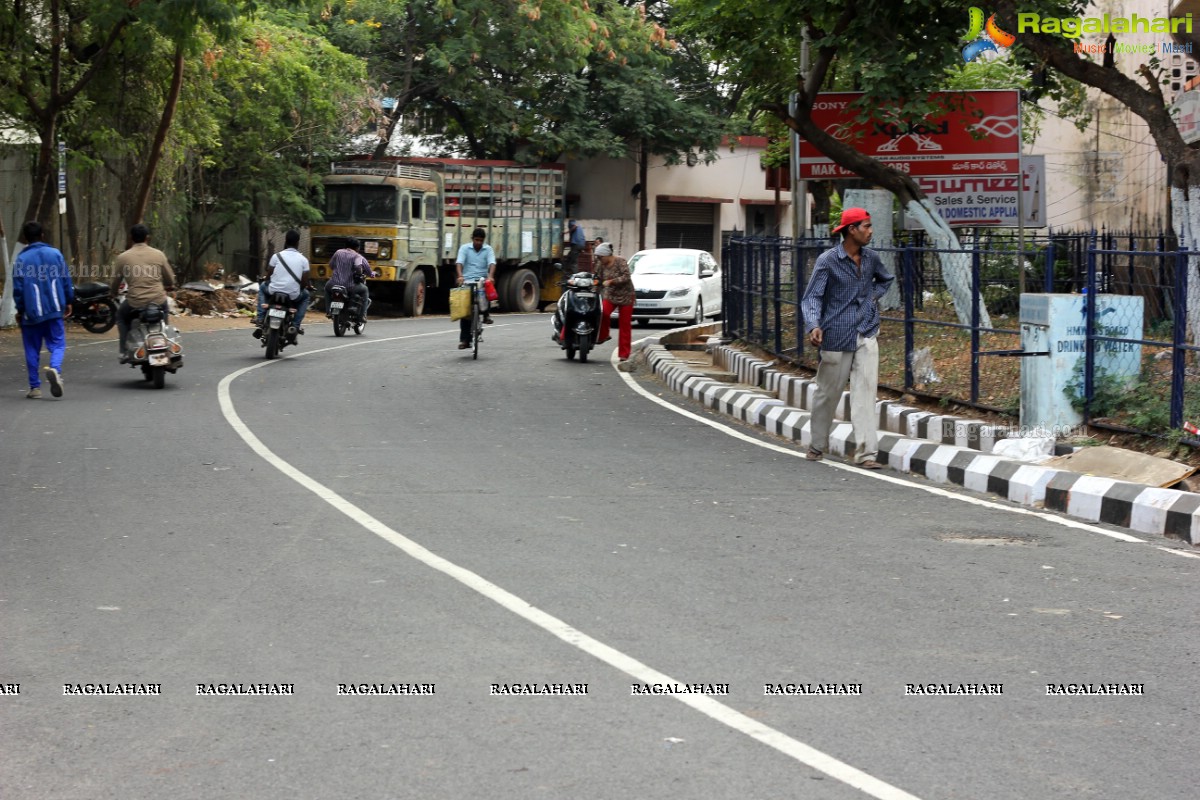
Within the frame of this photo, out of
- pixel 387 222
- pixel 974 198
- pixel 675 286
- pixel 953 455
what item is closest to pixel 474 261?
pixel 974 198

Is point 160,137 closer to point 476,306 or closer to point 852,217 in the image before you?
point 476,306

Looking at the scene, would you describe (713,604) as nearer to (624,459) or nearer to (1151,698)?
(1151,698)

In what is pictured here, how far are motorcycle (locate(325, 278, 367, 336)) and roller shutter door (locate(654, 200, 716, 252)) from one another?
24001 mm

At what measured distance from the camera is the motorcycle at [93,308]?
25.0 meters

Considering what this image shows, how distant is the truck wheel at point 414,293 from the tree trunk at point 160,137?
6.14 meters

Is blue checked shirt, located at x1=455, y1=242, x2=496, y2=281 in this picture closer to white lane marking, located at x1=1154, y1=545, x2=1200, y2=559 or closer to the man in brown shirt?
the man in brown shirt

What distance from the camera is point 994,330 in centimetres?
1191

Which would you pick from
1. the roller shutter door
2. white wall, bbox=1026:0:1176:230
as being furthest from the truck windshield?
the roller shutter door

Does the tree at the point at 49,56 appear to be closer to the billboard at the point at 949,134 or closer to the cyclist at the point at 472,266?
the cyclist at the point at 472,266

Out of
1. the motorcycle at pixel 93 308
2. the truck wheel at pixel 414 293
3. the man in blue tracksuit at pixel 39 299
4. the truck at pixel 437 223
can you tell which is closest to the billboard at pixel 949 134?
the man in blue tracksuit at pixel 39 299

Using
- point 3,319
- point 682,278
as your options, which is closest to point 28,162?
point 3,319

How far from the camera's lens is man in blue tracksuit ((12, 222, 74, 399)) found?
1485cm

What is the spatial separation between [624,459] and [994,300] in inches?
266

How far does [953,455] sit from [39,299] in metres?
9.32
